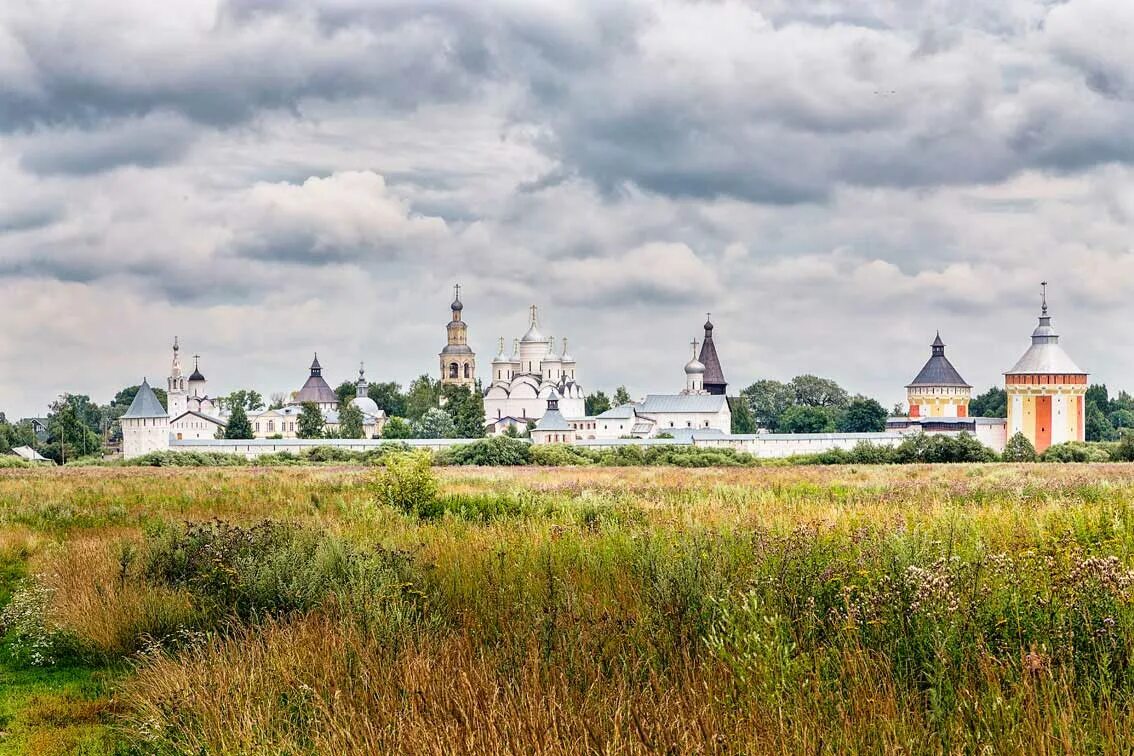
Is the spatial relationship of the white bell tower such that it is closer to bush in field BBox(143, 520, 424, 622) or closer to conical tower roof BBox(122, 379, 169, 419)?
conical tower roof BBox(122, 379, 169, 419)

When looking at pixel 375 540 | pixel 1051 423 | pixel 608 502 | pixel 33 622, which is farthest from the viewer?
pixel 1051 423

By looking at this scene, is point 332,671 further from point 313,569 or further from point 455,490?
point 455,490

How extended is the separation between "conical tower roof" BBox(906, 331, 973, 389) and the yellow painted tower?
12623mm

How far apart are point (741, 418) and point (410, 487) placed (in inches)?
4466

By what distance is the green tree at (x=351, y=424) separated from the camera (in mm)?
108938

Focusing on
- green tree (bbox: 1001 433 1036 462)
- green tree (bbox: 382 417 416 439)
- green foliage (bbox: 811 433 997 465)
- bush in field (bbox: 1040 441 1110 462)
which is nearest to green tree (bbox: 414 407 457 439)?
green tree (bbox: 382 417 416 439)

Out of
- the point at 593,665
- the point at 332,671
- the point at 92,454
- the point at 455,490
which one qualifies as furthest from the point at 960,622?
the point at 92,454

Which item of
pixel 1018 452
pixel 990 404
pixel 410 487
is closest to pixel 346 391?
pixel 990 404

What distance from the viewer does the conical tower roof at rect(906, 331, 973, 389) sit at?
10975 cm

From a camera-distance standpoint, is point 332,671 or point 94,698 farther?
point 94,698

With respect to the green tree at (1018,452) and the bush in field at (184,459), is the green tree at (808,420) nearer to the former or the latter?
the green tree at (1018,452)

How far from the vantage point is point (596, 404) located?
130m

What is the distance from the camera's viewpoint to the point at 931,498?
642 inches

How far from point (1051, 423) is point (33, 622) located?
9523 cm
